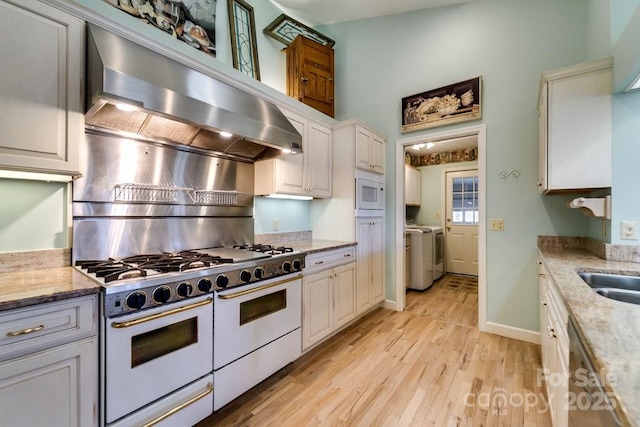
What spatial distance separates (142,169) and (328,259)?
165 cm

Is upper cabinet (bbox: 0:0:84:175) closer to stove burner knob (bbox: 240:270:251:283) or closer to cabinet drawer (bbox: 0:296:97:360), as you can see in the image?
cabinet drawer (bbox: 0:296:97:360)

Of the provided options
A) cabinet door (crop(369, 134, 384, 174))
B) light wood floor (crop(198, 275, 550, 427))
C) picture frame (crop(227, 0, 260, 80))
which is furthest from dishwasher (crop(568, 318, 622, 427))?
picture frame (crop(227, 0, 260, 80))

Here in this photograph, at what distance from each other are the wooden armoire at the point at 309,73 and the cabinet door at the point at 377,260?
157cm

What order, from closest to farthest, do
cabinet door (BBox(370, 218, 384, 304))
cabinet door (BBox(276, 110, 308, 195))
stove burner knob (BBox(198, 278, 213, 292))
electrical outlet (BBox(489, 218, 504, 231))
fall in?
1. stove burner knob (BBox(198, 278, 213, 292))
2. cabinet door (BBox(276, 110, 308, 195))
3. electrical outlet (BBox(489, 218, 504, 231))
4. cabinet door (BBox(370, 218, 384, 304))

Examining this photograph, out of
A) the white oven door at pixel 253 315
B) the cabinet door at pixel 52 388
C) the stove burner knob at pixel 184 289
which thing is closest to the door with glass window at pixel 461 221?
the white oven door at pixel 253 315

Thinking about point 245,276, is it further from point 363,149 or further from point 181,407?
point 363,149

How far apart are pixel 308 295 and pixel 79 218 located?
1.64 metres

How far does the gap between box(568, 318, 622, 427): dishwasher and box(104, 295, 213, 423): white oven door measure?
158cm

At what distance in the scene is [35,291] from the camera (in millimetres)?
1044

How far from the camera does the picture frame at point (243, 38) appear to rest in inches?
104

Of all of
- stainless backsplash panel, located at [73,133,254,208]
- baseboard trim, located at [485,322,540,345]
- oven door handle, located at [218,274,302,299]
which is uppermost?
stainless backsplash panel, located at [73,133,254,208]

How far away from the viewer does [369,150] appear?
3170 mm

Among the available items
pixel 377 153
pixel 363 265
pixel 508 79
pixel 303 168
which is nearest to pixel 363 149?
pixel 377 153

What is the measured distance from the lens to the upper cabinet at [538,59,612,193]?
5.85 ft
